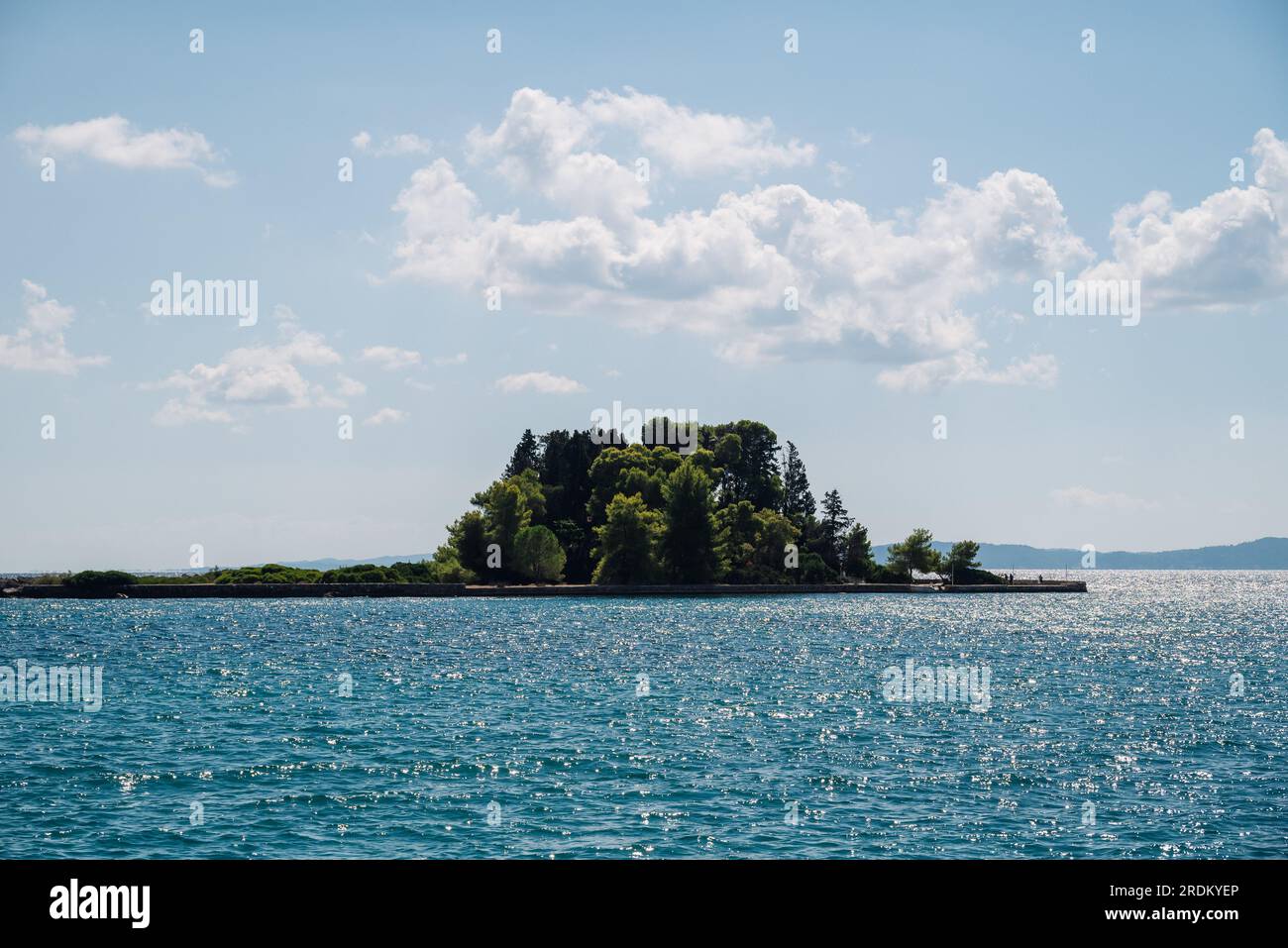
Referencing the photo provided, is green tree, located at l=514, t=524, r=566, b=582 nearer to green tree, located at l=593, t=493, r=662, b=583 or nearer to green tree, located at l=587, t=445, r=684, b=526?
green tree, located at l=593, t=493, r=662, b=583

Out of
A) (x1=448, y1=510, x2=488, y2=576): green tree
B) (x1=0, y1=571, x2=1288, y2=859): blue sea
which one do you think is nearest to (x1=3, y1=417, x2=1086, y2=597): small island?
(x1=448, y1=510, x2=488, y2=576): green tree

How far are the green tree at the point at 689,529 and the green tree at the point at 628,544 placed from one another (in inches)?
91.1

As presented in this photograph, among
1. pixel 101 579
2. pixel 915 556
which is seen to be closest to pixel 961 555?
pixel 915 556

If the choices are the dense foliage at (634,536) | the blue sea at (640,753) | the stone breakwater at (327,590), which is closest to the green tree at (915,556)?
the dense foliage at (634,536)

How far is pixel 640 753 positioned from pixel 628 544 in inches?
4890

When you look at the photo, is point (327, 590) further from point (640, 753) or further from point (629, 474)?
point (640, 753)
